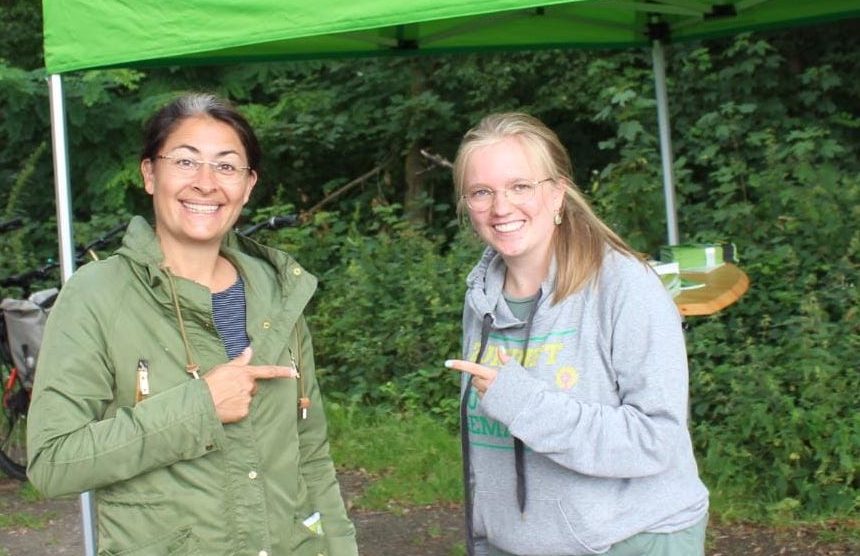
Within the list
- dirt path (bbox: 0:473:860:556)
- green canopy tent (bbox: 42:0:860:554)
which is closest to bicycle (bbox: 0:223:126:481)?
dirt path (bbox: 0:473:860:556)

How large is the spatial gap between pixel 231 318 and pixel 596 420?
2.39ft

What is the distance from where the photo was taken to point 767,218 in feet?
22.7

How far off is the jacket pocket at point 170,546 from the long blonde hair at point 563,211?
808mm

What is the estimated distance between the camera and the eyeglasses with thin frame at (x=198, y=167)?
2201mm

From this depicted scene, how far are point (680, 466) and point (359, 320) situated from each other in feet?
17.5

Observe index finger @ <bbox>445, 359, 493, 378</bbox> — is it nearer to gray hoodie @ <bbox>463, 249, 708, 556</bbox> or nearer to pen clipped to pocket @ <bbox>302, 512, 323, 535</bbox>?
gray hoodie @ <bbox>463, 249, 708, 556</bbox>

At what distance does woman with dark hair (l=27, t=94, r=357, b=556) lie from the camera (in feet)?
6.53

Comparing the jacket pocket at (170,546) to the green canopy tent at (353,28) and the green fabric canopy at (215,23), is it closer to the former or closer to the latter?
the green canopy tent at (353,28)

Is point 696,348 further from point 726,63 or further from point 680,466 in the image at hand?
point 680,466

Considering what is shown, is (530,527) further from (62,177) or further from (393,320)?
(393,320)

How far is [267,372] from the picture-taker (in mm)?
2096

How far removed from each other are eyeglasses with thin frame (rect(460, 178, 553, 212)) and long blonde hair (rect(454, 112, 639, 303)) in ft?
0.17

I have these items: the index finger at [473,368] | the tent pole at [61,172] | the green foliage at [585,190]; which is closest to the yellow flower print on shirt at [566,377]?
the index finger at [473,368]

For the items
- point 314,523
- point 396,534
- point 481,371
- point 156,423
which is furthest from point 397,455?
point 156,423
